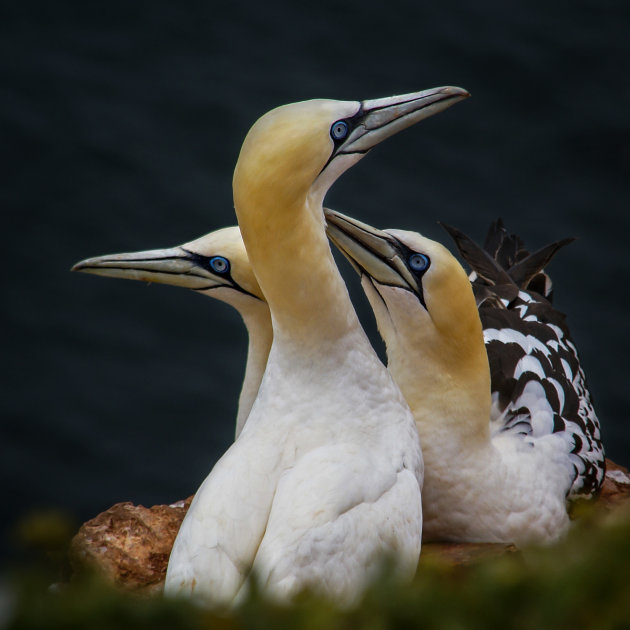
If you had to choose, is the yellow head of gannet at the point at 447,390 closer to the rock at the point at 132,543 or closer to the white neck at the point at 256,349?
the white neck at the point at 256,349

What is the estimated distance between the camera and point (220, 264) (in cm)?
468

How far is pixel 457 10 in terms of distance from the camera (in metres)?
10.1

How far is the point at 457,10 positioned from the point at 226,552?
7.67 meters

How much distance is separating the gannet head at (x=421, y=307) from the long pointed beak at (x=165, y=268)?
24.6 inches

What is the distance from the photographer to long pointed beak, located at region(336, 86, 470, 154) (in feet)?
13.3

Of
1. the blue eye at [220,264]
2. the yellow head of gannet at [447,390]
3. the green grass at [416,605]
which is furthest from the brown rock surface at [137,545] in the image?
the green grass at [416,605]

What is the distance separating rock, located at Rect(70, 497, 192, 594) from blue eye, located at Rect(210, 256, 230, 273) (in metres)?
1.39

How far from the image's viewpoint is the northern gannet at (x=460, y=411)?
4.48m

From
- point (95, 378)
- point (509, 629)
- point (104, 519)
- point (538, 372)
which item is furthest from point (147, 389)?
point (509, 629)

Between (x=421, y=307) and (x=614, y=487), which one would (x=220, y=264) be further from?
(x=614, y=487)

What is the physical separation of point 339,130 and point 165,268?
3.80 feet

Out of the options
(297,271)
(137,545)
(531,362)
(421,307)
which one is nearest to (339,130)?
(297,271)

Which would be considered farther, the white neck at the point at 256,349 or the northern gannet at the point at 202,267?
the white neck at the point at 256,349

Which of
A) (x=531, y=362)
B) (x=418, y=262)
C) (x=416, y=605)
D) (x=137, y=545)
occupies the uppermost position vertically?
(x=416, y=605)
